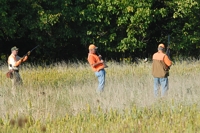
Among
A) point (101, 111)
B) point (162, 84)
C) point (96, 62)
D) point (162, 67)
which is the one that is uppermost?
point (96, 62)

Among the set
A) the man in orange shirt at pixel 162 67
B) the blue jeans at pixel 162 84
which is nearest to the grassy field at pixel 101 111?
the blue jeans at pixel 162 84

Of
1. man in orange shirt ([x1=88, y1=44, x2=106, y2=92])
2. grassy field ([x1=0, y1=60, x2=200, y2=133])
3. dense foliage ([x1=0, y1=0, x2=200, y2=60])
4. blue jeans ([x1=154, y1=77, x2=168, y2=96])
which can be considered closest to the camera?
grassy field ([x1=0, y1=60, x2=200, y2=133])

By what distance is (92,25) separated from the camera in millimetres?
28703

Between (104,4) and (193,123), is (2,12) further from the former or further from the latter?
(193,123)

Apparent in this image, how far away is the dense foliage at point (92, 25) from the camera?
27.1 m

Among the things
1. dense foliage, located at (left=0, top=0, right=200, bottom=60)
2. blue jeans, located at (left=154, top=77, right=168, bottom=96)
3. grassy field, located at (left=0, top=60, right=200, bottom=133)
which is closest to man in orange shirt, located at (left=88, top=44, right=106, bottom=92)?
grassy field, located at (left=0, top=60, right=200, bottom=133)

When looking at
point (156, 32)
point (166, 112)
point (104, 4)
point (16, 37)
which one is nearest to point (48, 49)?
point (16, 37)

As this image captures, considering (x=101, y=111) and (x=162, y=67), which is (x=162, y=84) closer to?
(x=162, y=67)

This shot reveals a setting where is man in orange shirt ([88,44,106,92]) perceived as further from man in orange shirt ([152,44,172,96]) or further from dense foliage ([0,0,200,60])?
dense foliage ([0,0,200,60])

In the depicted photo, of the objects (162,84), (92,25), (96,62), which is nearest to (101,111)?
(162,84)

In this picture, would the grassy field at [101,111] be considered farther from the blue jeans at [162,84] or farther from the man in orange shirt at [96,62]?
the man in orange shirt at [96,62]

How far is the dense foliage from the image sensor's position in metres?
27.1

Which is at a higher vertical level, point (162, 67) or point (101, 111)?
point (162, 67)

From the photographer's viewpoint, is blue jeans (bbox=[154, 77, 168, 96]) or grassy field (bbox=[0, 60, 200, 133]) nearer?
grassy field (bbox=[0, 60, 200, 133])
